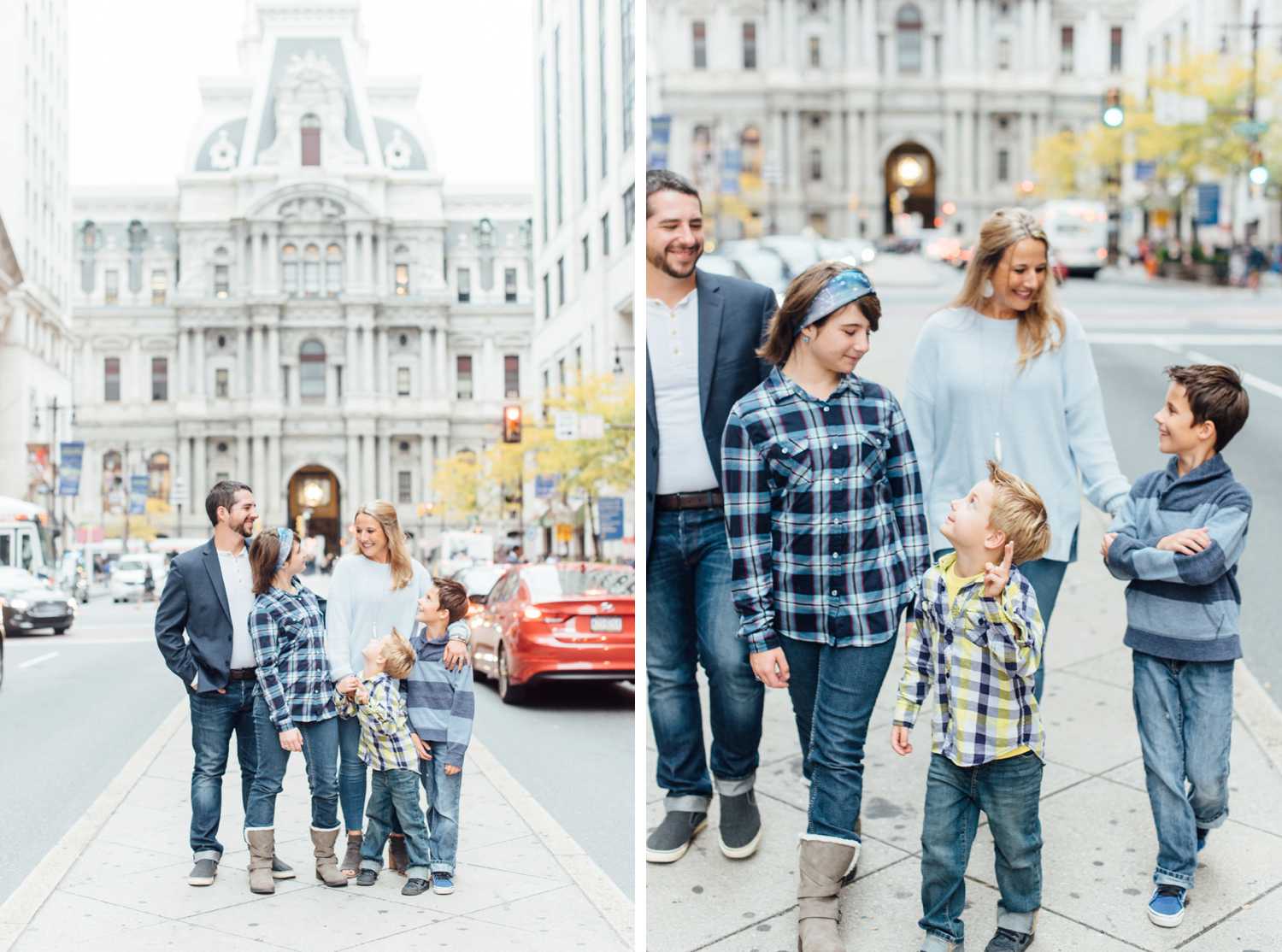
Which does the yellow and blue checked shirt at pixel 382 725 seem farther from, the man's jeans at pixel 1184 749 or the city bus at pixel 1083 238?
the city bus at pixel 1083 238

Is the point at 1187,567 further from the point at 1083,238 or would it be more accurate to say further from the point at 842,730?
the point at 1083,238

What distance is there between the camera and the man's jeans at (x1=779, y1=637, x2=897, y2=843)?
374 cm

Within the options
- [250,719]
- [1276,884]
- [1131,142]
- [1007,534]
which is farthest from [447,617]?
[1131,142]

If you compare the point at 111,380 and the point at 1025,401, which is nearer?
the point at 1025,401

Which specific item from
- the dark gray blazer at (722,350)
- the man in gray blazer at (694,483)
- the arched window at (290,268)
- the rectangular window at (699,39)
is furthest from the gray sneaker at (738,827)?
the rectangular window at (699,39)

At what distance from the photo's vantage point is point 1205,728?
12.5 ft

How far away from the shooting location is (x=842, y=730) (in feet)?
12.3

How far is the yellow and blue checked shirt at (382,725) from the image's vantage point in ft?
13.7

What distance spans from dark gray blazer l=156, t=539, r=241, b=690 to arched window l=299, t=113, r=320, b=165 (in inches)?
65.0

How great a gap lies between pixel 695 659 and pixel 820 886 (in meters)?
0.92

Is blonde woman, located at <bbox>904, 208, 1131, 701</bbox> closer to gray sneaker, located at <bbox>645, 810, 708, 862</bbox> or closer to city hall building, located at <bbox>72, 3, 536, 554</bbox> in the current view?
gray sneaker, located at <bbox>645, 810, 708, 862</bbox>

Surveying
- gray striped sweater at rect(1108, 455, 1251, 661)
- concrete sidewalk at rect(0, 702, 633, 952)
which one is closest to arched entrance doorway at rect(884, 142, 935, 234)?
gray striped sweater at rect(1108, 455, 1251, 661)

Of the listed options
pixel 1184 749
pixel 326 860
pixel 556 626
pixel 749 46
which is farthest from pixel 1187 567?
pixel 749 46

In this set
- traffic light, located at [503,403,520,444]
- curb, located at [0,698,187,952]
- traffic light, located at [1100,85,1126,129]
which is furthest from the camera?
traffic light, located at [1100,85,1126,129]
